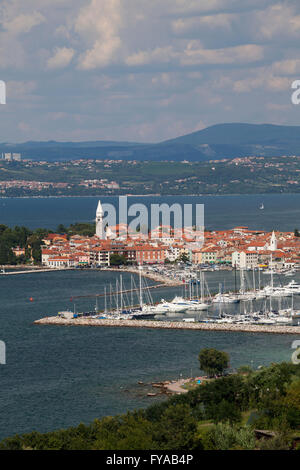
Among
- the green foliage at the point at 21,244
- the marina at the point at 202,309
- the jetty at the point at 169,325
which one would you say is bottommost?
the jetty at the point at 169,325

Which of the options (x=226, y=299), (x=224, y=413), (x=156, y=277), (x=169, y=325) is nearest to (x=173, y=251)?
(x=156, y=277)

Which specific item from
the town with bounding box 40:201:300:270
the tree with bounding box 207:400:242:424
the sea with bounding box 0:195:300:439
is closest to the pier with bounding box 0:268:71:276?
the town with bounding box 40:201:300:270

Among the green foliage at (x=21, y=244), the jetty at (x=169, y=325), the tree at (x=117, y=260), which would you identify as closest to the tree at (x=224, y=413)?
the jetty at (x=169, y=325)

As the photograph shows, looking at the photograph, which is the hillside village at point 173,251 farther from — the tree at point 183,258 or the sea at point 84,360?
the sea at point 84,360

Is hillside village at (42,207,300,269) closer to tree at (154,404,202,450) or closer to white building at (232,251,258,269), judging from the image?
white building at (232,251,258,269)

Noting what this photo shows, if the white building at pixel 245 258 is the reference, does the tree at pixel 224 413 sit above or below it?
below

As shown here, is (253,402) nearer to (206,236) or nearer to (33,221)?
(206,236)

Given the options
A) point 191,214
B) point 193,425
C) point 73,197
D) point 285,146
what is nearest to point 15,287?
point 193,425
